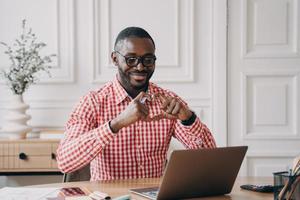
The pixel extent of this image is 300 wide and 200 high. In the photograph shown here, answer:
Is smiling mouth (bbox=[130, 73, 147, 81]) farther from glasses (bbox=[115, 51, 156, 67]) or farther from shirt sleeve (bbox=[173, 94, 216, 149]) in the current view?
shirt sleeve (bbox=[173, 94, 216, 149])

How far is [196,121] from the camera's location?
6.16 feet

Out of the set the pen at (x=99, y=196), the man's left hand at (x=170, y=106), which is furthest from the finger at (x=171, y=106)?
Answer: the pen at (x=99, y=196)

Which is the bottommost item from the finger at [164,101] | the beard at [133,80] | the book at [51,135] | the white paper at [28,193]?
the white paper at [28,193]

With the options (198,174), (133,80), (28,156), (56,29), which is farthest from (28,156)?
(198,174)

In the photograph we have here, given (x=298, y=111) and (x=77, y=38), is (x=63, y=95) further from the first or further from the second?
(x=298, y=111)

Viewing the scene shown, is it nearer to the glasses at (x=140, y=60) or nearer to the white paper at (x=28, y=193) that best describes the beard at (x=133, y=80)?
the glasses at (x=140, y=60)

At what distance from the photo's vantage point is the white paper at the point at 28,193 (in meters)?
1.37

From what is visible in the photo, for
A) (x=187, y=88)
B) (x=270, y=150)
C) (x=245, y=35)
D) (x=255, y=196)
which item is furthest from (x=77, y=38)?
(x=255, y=196)

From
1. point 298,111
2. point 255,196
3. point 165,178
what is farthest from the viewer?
point 298,111

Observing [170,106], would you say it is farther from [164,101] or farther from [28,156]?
[28,156]

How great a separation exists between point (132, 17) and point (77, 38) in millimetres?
379

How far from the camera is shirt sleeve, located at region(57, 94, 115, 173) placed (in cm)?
173


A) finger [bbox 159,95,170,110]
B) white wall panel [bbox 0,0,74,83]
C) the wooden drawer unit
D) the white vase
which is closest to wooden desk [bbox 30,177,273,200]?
finger [bbox 159,95,170,110]

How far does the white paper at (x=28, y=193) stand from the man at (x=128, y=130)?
323 millimetres
